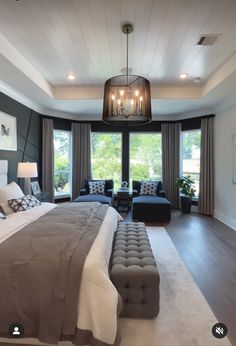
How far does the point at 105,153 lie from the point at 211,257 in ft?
14.6

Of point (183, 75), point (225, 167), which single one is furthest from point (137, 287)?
point (225, 167)

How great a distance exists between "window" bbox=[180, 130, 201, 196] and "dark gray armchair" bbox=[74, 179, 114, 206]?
86.4 inches

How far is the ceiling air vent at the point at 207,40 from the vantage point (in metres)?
2.94

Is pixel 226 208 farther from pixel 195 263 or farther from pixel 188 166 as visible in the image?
pixel 195 263

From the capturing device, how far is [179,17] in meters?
2.58

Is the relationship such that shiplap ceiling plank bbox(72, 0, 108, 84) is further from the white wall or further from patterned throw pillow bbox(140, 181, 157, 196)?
patterned throw pillow bbox(140, 181, 157, 196)

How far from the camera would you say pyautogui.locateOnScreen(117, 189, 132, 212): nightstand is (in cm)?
611

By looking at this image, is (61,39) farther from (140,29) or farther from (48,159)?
(48,159)

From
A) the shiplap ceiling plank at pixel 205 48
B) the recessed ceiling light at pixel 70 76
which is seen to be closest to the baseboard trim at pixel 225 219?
the shiplap ceiling plank at pixel 205 48

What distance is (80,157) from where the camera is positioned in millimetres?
6824

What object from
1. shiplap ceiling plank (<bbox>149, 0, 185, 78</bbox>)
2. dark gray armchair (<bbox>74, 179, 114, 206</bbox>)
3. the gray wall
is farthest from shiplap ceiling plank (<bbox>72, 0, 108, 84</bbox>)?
dark gray armchair (<bbox>74, 179, 114, 206</bbox>)

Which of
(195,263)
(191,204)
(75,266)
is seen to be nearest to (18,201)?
(75,266)

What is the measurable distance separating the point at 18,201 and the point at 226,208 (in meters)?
4.36

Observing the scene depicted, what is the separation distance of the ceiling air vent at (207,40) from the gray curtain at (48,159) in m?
4.23
